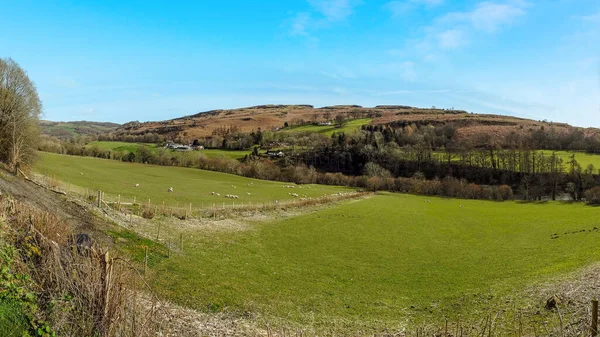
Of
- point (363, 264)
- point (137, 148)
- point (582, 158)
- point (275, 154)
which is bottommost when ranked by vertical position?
point (363, 264)

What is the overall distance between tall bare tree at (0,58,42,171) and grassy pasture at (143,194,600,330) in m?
22.5

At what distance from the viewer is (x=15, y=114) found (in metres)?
35.9

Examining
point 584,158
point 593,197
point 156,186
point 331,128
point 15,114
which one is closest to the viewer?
point 15,114

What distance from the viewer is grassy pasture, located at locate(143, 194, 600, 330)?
15.4 metres

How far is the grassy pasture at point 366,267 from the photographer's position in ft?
50.7

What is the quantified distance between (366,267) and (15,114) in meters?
37.3

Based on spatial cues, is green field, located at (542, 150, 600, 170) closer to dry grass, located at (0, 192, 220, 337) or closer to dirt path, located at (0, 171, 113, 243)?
dirt path, located at (0, 171, 113, 243)

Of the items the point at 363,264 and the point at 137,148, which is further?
the point at 137,148

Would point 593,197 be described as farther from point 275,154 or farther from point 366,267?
point 275,154

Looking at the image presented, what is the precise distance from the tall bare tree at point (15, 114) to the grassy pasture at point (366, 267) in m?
22.5

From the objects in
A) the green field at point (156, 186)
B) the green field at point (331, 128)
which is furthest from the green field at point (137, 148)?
the green field at point (331, 128)

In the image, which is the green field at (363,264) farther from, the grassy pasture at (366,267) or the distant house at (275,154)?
the distant house at (275,154)

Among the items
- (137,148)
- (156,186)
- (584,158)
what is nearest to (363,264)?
(156,186)

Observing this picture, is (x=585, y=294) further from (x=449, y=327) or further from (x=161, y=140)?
(x=161, y=140)
